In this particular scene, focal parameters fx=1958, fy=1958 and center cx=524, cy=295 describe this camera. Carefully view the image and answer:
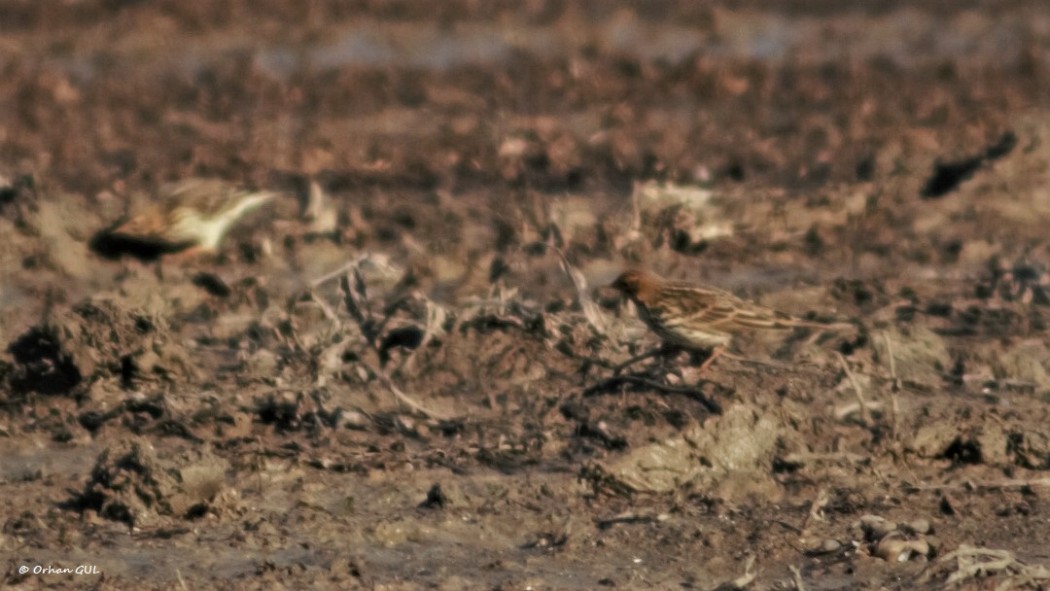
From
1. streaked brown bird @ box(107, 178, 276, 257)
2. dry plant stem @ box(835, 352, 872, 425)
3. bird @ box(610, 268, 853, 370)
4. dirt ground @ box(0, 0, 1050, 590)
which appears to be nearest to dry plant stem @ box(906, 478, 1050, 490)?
dirt ground @ box(0, 0, 1050, 590)

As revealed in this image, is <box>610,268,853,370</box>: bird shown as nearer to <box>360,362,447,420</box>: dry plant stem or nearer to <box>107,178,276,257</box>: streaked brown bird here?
<box>360,362,447,420</box>: dry plant stem

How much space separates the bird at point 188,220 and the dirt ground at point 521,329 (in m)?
0.13

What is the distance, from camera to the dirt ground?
268 inches

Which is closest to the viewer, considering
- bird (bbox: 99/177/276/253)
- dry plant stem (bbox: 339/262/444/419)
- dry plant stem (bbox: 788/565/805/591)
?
dry plant stem (bbox: 788/565/805/591)

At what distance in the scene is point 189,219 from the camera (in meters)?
10.8

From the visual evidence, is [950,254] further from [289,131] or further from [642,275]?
[289,131]

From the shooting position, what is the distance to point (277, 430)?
792 centimetres

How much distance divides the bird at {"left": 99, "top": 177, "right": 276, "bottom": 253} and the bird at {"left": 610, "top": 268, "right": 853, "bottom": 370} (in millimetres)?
2909

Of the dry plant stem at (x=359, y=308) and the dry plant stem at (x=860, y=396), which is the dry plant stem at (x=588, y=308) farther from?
the dry plant stem at (x=860, y=396)

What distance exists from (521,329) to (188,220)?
2720 mm

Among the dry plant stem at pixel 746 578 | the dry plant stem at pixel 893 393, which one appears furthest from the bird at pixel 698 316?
the dry plant stem at pixel 746 578

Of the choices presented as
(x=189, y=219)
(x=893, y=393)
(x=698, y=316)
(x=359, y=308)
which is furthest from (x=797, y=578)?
(x=189, y=219)

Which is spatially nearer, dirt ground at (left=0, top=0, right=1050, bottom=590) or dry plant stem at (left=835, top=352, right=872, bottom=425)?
dirt ground at (left=0, top=0, right=1050, bottom=590)

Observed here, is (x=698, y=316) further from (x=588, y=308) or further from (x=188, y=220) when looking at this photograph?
(x=188, y=220)
